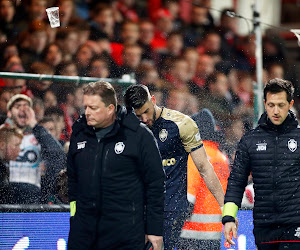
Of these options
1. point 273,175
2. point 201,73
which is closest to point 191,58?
point 201,73

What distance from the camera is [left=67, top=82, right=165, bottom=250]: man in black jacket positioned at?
17.0 ft

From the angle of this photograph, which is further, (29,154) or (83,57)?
(83,57)

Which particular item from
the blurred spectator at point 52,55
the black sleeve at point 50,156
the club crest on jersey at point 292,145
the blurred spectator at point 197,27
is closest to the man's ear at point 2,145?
the black sleeve at point 50,156

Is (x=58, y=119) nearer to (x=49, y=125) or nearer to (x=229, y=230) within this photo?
(x=49, y=125)

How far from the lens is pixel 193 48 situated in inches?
416

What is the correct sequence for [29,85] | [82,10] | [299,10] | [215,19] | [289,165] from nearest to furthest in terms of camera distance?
1. [289,165]
2. [29,85]
3. [82,10]
4. [215,19]
5. [299,10]

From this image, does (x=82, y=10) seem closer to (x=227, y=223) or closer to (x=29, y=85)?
(x=29, y=85)

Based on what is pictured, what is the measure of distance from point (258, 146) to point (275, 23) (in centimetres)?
914

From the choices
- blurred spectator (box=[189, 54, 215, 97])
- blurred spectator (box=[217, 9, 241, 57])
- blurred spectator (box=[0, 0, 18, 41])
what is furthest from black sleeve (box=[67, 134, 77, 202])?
blurred spectator (box=[217, 9, 241, 57])

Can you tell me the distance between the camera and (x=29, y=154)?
739 cm

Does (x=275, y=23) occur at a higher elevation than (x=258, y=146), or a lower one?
higher

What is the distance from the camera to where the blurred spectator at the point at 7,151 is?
286 inches

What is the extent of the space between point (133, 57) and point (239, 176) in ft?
11.9

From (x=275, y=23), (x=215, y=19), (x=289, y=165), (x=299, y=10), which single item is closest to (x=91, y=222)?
(x=289, y=165)
